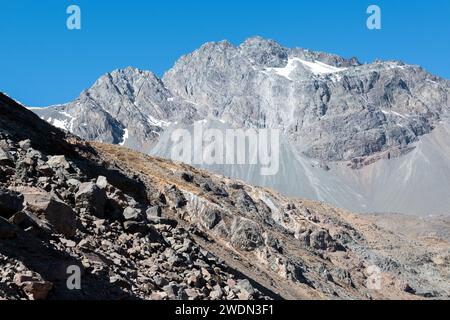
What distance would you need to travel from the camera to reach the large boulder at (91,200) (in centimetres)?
2210

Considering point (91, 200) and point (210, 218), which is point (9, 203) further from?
point (210, 218)

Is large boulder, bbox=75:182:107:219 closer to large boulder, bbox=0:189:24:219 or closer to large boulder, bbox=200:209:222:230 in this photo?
large boulder, bbox=0:189:24:219

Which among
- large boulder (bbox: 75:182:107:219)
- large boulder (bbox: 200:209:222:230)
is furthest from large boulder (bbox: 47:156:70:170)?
large boulder (bbox: 200:209:222:230)

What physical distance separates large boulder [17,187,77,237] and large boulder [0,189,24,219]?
27.4 inches

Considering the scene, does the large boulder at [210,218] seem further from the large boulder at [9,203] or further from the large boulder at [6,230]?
the large boulder at [6,230]

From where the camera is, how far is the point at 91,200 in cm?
2233

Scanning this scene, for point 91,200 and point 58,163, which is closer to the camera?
point 91,200

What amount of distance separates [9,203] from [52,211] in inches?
61.0

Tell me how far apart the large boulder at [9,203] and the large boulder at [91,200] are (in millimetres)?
4066

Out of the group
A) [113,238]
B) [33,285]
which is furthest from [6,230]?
[113,238]

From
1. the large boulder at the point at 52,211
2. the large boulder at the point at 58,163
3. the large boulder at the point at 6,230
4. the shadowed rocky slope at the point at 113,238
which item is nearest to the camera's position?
the large boulder at the point at 6,230

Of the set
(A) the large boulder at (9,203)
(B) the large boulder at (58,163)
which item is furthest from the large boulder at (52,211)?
(B) the large boulder at (58,163)

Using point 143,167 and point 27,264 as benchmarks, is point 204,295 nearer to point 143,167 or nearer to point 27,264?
point 27,264
